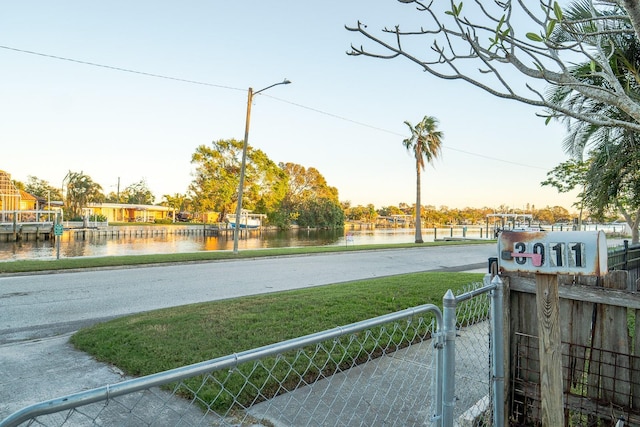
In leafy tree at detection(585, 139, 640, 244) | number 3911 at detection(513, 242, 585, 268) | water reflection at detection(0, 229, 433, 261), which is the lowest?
water reflection at detection(0, 229, 433, 261)

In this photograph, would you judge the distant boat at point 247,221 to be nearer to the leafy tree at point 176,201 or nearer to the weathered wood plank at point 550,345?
the leafy tree at point 176,201

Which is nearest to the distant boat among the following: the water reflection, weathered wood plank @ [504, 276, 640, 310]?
→ the water reflection

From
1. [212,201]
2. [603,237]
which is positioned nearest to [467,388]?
[603,237]

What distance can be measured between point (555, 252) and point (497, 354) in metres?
1.22

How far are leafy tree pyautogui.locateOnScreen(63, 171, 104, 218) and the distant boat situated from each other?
24.8 metres

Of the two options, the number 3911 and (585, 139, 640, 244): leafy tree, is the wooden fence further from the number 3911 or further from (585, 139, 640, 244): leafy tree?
(585, 139, 640, 244): leafy tree

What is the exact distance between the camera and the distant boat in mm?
63653

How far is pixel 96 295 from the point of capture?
972cm

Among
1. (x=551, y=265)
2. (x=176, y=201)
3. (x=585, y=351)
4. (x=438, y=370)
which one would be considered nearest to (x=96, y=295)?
(x=438, y=370)

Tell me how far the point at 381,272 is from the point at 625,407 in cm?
1128

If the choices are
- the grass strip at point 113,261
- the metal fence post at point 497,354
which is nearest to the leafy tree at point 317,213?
the grass strip at point 113,261

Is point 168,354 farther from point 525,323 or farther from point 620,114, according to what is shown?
point 620,114

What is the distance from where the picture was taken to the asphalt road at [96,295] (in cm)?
452

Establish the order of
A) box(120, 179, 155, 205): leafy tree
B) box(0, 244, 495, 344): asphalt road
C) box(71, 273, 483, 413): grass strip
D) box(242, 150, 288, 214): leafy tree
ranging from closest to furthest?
box(71, 273, 483, 413): grass strip
box(0, 244, 495, 344): asphalt road
box(242, 150, 288, 214): leafy tree
box(120, 179, 155, 205): leafy tree
